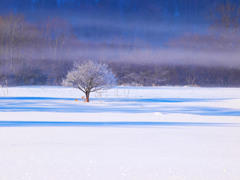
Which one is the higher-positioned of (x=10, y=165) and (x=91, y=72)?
(x=91, y=72)

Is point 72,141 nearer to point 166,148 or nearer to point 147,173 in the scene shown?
point 166,148

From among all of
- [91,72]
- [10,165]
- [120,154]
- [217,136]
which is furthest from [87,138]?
[91,72]

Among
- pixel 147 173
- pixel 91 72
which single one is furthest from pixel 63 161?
pixel 91 72

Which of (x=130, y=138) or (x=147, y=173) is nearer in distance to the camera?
(x=147, y=173)

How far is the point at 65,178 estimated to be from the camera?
14.4ft

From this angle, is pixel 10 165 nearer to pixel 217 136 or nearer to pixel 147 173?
pixel 147 173

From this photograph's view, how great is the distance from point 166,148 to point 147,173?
71.9 inches

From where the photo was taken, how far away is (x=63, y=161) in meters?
5.21

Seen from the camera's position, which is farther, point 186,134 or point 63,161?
point 186,134

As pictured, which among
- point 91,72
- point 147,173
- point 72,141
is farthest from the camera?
point 91,72

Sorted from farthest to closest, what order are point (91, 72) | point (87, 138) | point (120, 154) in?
point (91, 72), point (87, 138), point (120, 154)

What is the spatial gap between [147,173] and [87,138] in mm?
3228

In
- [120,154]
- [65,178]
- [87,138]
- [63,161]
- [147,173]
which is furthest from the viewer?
[87,138]

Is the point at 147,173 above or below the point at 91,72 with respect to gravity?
below
